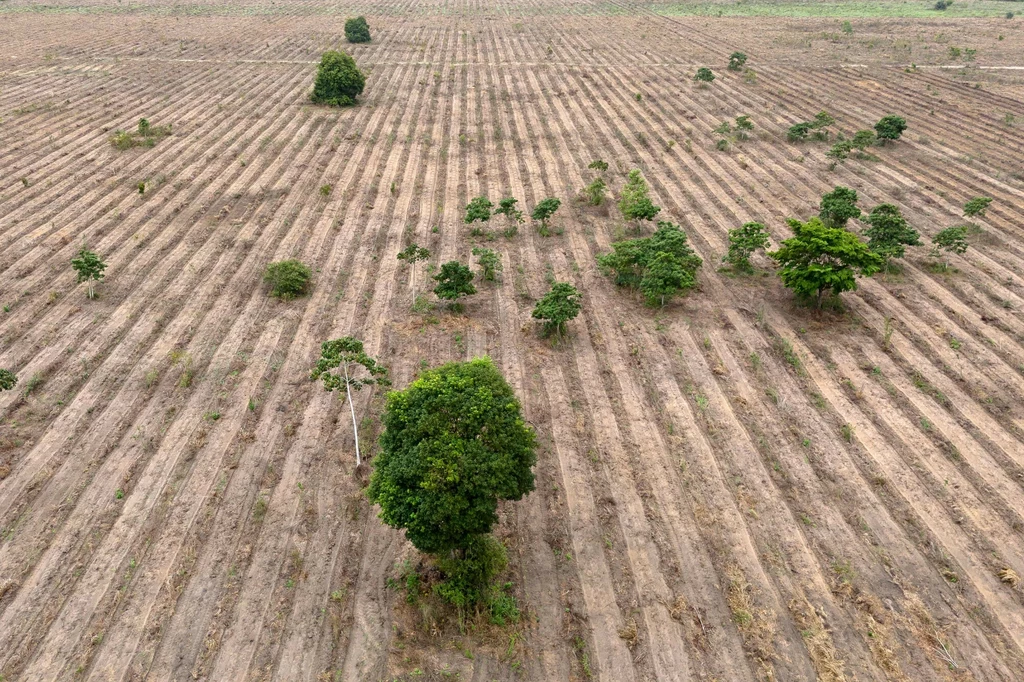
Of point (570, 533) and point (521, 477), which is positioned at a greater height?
point (521, 477)

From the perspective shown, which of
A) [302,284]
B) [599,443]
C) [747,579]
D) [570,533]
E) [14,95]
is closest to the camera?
[747,579]

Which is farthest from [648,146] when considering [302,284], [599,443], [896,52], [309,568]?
[896,52]

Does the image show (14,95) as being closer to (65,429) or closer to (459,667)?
(65,429)

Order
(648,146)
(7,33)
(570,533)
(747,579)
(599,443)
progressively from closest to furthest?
(747,579) → (570,533) → (599,443) → (648,146) → (7,33)

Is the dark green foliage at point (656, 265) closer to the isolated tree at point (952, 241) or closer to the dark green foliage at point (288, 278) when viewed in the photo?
the isolated tree at point (952, 241)

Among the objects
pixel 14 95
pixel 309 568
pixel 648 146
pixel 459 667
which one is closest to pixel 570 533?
pixel 459 667

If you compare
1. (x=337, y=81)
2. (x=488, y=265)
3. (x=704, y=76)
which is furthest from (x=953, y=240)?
(x=337, y=81)

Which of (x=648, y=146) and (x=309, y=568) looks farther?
(x=648, y=146)
